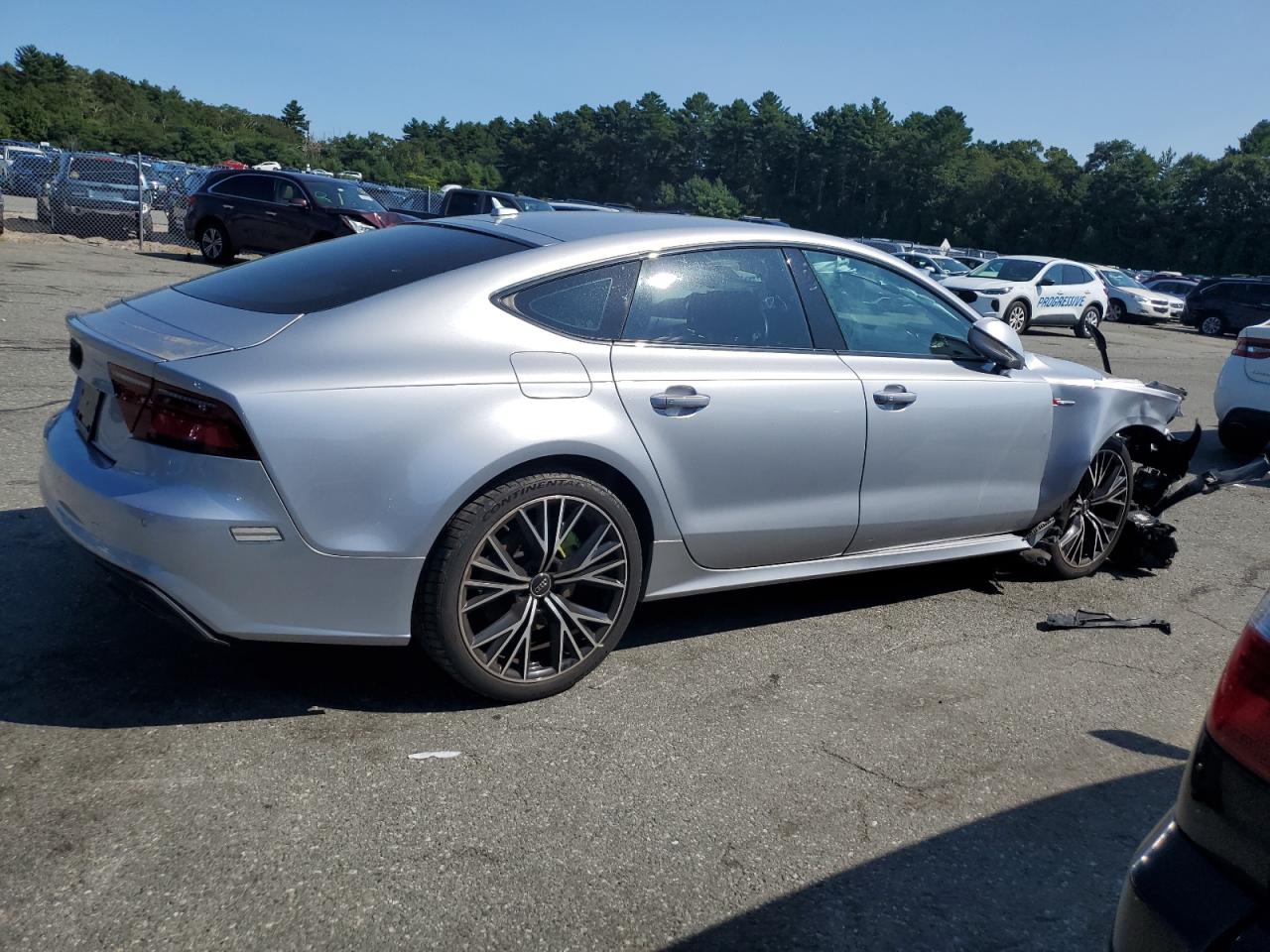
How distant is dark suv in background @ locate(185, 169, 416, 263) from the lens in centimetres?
1877

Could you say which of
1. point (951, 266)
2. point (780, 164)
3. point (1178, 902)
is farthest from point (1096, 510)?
point (780, 164)

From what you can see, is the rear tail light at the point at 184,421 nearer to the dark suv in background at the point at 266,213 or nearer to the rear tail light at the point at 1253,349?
the rear tail light at the point at 1253,349

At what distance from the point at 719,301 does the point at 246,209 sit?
16.7 metres

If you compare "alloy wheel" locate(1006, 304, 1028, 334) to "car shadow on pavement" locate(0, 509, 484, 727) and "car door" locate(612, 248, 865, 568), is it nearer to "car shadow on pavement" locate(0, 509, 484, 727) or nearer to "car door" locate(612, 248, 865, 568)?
"car door" locate(612, 248, 865, 568)

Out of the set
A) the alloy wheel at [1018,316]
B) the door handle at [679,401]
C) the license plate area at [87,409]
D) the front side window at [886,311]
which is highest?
the front side window at [886,311]

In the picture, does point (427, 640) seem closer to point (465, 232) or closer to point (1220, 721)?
point (465, 232)

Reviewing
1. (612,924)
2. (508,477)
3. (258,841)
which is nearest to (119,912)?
(258,841)

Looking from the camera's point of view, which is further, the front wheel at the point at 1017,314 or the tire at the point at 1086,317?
the tire at the point at 1086,317

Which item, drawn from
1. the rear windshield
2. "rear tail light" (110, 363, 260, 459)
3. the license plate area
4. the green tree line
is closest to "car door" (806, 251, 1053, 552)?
the rear windshield

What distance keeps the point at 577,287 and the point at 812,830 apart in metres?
1.87

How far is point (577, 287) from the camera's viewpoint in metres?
3.77

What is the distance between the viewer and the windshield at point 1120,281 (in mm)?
33156

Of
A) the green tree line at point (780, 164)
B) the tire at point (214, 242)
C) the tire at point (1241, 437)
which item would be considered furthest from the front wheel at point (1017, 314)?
the green tree line at point (780, 164)

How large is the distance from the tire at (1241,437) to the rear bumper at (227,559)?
7.92 m
